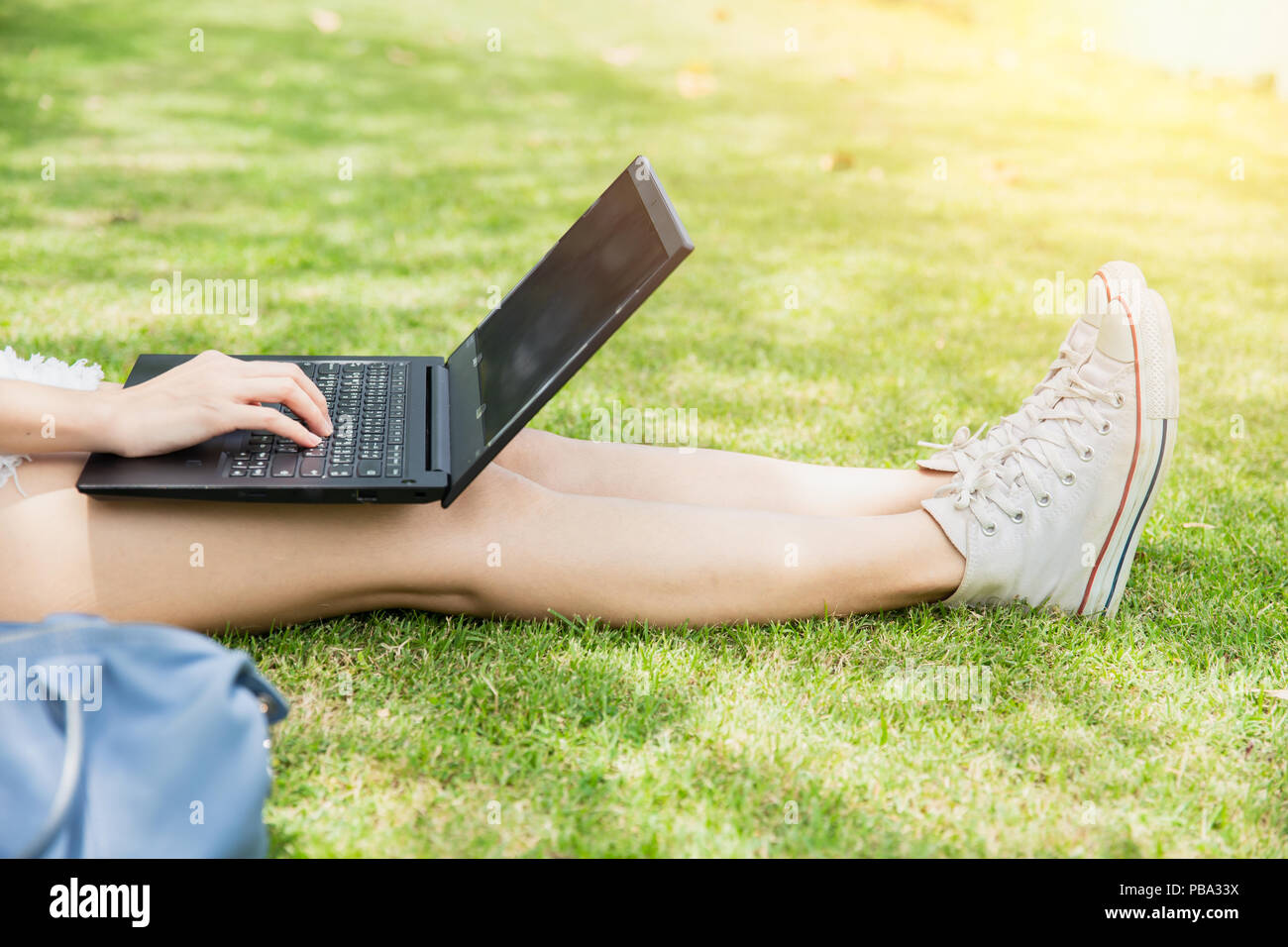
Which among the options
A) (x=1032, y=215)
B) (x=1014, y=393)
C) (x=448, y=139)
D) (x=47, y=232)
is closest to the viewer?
(x=1014, y=393)

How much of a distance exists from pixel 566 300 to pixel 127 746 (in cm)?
99

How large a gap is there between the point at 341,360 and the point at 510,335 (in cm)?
41

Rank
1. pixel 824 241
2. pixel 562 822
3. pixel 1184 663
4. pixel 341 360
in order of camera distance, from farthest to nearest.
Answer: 1. pixel 824 241
2. pixel 341 360
3. pixel 1184 663
4. pixel 562 822

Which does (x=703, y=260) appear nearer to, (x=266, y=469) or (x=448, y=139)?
(x=448, y=139)

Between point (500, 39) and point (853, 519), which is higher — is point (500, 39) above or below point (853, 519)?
above

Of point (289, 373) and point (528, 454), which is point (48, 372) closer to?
point (289, 373)

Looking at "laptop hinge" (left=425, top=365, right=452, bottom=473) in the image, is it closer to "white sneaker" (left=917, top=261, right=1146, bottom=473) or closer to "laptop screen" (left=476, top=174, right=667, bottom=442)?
"laptop screen" (left=476, top=174, right=667, bottom=442)

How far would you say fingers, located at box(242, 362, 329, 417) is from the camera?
1.76 meters

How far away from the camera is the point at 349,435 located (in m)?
1.84

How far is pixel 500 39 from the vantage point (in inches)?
339

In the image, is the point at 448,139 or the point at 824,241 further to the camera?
the point at 448,139

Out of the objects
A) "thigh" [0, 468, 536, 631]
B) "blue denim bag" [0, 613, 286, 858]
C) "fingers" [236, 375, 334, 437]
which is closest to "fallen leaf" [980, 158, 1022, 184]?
"thigh" [0, 468, 536, 631]

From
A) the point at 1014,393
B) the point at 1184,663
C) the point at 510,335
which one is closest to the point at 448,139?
the point at 1014,393

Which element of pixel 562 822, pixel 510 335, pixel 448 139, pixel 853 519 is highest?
pixel 448 139
